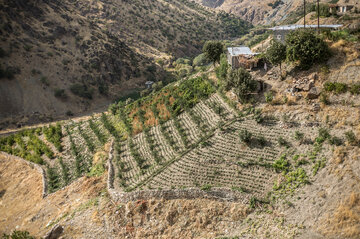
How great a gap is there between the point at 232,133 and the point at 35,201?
1807cm

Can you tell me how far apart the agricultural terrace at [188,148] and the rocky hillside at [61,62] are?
16707 mm

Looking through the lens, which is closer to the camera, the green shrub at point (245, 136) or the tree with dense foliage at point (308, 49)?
the green shrub at point (245, 136)

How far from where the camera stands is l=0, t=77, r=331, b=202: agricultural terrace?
1552 cm

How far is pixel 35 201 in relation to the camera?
2162 centimetres

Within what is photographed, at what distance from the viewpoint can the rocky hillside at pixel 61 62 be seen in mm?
44716

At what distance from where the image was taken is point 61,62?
51.4 m

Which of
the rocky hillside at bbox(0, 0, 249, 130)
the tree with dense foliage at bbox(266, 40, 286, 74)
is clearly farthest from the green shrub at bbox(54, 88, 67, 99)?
the tree with dense foliage at bbox(266, 40, 286, 74)

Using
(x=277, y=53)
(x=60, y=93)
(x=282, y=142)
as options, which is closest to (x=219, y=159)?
(x=282, y=142)

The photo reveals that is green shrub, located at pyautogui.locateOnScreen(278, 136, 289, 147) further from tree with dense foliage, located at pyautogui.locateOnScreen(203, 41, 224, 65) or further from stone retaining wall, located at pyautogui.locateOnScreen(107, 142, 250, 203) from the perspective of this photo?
tree with dense foliage, located at pyautogui.locateOnScreen(203, 41, 224, 65)

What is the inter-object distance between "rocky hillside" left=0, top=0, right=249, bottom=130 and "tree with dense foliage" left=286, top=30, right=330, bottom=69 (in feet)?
122

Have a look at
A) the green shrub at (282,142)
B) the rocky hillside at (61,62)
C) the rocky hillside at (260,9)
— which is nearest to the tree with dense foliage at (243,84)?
the green shrub at (282,142)

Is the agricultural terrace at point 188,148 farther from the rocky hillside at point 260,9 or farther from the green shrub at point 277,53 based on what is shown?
the rocky hillside at point 260,9

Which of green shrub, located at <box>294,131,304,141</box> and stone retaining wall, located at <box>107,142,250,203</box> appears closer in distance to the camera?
stone retaining wall, located at <box>107,142,250,203</box>

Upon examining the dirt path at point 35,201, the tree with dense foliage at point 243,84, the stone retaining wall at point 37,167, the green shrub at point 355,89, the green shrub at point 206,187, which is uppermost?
the tree with dense foliage at point 243,84
